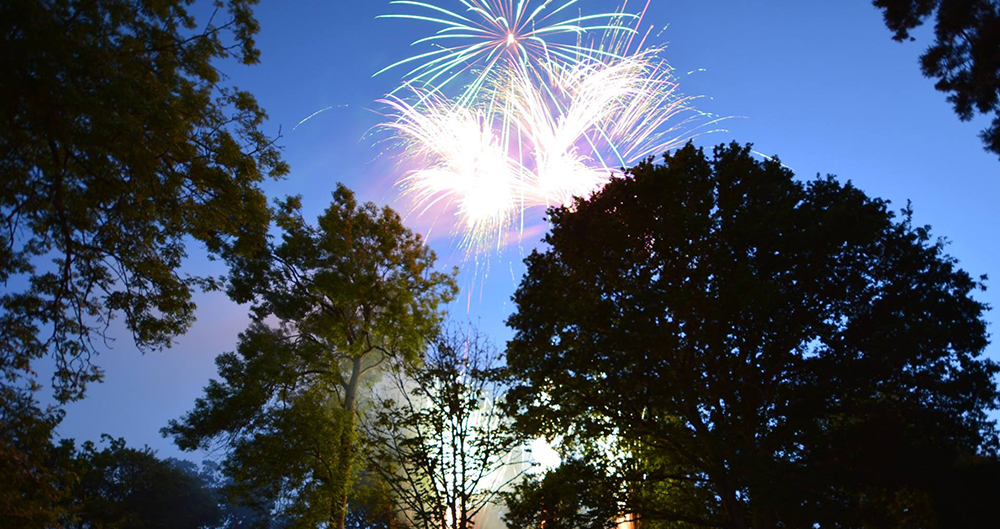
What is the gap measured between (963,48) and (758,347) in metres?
6.80

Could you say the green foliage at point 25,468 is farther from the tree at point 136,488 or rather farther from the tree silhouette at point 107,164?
the tree at point 136,488

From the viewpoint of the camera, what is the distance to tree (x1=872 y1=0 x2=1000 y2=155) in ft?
22.8

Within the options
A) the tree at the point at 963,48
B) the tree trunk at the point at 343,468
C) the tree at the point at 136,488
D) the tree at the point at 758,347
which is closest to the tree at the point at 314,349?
the tree trunk at the point at 343,468

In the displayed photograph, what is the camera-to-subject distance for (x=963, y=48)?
7.41 m

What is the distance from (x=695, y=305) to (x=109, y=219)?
10988 millimetres

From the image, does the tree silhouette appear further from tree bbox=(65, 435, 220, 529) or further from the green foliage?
tree bbox=(65, 435, 220, 529)

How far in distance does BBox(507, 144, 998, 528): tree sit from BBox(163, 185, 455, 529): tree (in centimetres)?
592

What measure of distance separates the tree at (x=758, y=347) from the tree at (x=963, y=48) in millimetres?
3418

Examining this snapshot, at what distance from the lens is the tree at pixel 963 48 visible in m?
6.94

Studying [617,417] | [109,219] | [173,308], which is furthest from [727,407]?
[109,219]

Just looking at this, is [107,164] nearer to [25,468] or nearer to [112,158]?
[112,158]

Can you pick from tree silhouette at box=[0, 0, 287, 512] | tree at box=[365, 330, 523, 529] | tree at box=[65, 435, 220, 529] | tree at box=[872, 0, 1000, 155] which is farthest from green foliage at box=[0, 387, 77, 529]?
tree at box=[65, 435, 220, 529]

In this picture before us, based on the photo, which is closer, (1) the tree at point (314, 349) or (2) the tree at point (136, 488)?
(1) the tree at point (314, 349)

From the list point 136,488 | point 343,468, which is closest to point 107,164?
point 343,468
